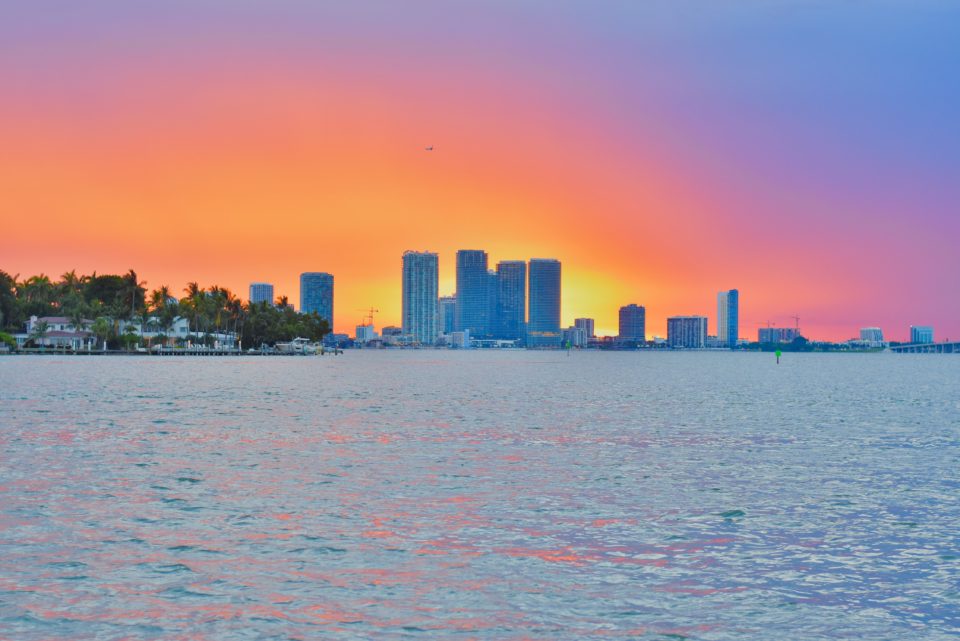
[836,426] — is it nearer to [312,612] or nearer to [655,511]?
[655,511]

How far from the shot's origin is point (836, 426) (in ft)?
184

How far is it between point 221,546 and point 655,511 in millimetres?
11790

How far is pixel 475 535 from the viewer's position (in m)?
21.9

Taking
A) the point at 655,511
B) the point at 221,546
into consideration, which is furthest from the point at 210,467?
the point at 655,511

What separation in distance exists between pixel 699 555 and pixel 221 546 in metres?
10.6

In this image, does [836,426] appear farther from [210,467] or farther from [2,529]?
[2,529]

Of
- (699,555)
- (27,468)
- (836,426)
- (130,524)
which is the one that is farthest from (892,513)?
(836,426)

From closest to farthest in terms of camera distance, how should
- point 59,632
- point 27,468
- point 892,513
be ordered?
1. point 59,632
2. point 892,513
3. point 27,468

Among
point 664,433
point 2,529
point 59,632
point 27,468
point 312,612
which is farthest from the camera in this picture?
point 664,433

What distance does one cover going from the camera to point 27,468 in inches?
1304

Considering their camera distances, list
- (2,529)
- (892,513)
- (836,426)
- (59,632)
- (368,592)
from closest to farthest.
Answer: (59,632) → (368,592) → (2,529) → (892,513) → (836,426)

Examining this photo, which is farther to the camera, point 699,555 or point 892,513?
point 892,513

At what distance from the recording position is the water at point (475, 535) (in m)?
15.3

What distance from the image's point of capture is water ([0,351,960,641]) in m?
15.3
